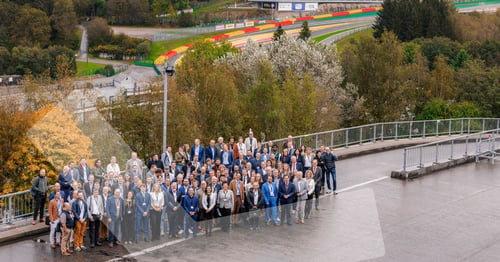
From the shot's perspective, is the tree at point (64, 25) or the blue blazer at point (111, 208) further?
the tree at point (64, 25)

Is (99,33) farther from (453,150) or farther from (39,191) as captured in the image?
(39,191)

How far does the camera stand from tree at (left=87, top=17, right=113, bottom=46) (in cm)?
13212

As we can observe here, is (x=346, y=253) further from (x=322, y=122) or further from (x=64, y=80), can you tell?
(x=322, y=122)

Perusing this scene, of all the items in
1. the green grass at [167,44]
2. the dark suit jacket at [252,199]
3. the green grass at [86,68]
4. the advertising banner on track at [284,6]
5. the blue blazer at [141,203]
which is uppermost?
the advertising banner on track at [284,6]

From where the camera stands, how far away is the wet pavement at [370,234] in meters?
17.4

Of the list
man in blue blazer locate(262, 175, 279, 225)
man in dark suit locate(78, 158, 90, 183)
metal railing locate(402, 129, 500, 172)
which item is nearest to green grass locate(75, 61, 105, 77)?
metal railing locate(402, 129, 500, 172)

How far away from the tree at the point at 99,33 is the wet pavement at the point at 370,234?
113 metres

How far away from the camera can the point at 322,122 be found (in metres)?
49.2

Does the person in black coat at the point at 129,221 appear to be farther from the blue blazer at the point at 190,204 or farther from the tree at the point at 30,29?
the tree at the point at 30,29

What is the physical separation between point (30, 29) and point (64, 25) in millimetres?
6734

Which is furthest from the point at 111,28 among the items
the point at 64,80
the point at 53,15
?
the point at 64,80

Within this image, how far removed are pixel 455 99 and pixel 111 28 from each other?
90.4 meters

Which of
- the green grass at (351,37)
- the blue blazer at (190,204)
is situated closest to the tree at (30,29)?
the green grass at (351,37)

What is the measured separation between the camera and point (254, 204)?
1952cm
